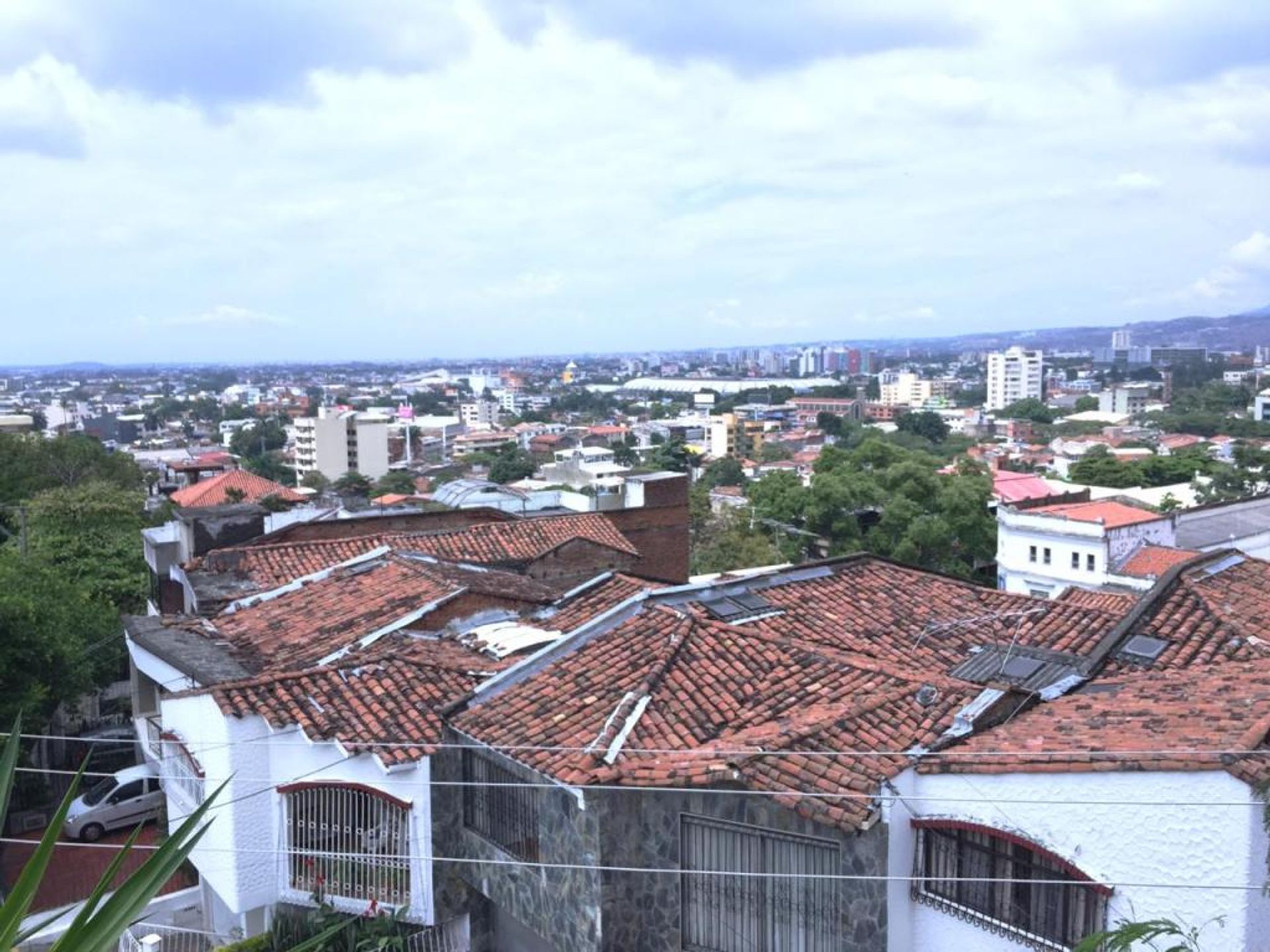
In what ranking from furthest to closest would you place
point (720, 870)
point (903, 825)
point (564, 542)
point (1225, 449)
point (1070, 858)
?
point (1225, 449) → point (564, 542) → point (720, 870) → point (903, 825) → point (1070, 858)

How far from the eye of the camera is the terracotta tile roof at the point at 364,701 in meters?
10.4

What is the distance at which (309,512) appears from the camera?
2305cm

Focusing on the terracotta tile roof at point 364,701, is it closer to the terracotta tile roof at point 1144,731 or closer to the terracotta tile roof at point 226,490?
the terracotta tile roof at point 1144,731

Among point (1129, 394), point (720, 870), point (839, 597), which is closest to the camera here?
point (720, 870)

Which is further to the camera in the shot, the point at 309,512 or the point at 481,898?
the point at 309,512

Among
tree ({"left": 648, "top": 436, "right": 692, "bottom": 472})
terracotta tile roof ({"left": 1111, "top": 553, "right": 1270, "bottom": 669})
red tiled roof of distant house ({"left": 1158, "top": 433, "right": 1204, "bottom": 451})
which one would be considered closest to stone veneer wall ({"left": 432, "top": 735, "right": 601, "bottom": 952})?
terracotta tile roof ({"left": 1111, "top": 553, "right": 1270, "bottom": 669})

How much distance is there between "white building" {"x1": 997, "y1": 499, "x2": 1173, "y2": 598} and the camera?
36.9m

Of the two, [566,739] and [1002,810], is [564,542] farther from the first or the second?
[1002,810]

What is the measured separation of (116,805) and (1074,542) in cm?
3111

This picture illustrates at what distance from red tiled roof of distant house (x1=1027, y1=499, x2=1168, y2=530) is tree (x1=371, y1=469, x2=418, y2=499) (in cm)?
3993

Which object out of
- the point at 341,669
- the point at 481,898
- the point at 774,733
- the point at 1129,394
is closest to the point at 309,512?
the point at 341,669

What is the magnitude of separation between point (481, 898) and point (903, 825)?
4809 millimetres

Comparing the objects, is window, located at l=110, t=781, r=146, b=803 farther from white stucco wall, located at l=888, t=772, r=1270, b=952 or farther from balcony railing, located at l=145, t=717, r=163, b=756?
white stucco wall, located at l=888, t=772, r=1270, b=952

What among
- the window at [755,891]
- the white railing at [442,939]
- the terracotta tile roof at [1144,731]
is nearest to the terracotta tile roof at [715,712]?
the window at [755,891]
